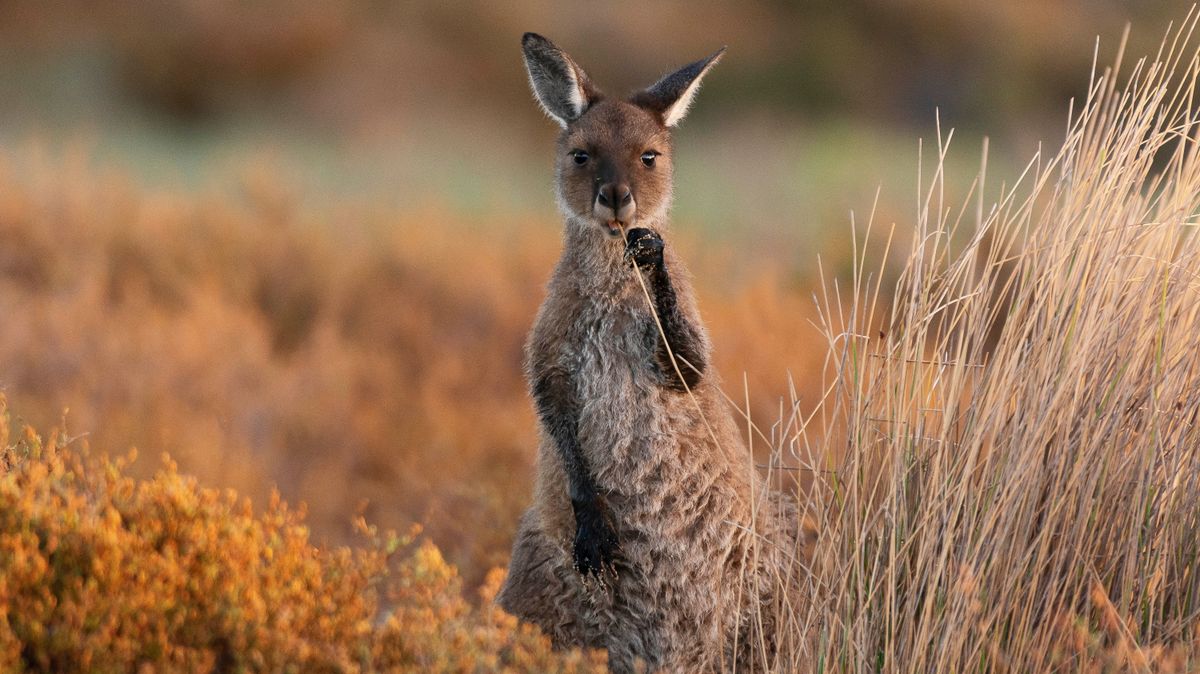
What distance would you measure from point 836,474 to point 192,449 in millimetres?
3876

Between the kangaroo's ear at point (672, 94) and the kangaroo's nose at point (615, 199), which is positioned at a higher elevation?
the kangaroo's ear at point (672, 94)

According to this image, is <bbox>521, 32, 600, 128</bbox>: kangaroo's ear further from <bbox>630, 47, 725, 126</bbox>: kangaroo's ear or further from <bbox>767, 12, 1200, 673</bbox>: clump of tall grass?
<bbox>767, 12, 1200, 673</bbox>: clump of tall grass

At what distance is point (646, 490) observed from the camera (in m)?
4.55

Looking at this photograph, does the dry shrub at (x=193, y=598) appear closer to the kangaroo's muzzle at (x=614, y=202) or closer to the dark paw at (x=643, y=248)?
the dark paw at (x=643, y=248)

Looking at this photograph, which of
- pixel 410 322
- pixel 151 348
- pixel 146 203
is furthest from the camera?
pixel 146 203

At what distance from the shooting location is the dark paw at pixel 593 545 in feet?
14.7

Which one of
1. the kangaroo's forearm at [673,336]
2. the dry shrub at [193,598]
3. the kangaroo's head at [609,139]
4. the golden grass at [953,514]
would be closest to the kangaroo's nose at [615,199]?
the kangaroo's head at [609,139]

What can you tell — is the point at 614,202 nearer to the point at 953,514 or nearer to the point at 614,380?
the point at 614,380

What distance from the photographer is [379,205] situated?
11547mm

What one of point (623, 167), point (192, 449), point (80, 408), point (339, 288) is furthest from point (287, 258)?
point (623, 167)

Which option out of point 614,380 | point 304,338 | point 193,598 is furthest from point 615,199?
point 304,338

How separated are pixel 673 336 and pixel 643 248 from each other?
0.32 metres

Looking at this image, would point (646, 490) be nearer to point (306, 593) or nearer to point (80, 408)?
point (306, 593)

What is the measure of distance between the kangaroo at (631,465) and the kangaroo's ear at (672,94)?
0.12 m
